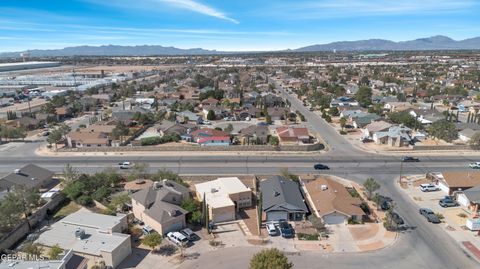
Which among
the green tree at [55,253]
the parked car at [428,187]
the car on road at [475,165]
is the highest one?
A: the green tree at [55,253]

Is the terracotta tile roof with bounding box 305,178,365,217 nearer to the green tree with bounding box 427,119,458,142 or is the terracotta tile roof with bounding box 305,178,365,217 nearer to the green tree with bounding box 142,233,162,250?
the green tree with bounding box 142,233,162,250

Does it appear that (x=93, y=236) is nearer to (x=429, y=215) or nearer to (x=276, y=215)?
(x=276, y=215)

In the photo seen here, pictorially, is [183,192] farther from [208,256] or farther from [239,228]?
[208,256]

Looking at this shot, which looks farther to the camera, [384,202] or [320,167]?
[320,167]

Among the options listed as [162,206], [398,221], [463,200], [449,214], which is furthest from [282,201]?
[463,200]

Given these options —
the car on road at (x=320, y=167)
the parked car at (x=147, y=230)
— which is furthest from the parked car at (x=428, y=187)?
the parked car at (x=147, y=230)

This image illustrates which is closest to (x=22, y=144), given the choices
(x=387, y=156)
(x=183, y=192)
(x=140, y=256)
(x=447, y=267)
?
(x=183, y=192)

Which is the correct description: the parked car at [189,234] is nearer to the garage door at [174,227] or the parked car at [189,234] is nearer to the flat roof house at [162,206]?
the garage door at [174,227]
